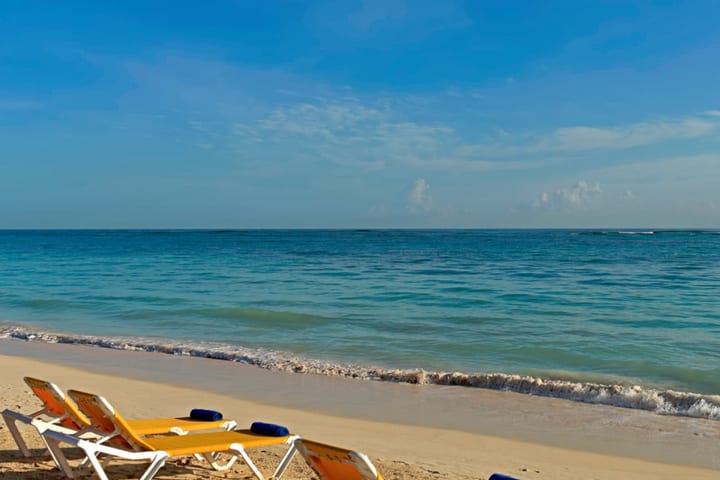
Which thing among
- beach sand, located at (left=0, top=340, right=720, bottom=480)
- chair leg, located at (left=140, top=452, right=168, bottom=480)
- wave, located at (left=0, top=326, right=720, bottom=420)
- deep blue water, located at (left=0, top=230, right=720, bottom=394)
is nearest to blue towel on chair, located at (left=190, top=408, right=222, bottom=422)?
beach sand, located at (left=0, top=340, right=720, bottom=480)

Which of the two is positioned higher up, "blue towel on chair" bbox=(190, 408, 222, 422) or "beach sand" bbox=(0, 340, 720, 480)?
"blue towel on chair" bbox=(190, 408, 222, 422)

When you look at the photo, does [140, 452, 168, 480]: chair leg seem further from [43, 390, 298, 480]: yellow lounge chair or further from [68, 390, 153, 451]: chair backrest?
[68, 390, 153, 451]: chair backrest

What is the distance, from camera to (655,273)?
2956 cm

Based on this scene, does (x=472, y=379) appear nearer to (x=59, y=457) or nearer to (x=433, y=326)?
(x=433, y=326)

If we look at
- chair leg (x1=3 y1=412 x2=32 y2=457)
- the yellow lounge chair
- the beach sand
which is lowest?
the beach sand

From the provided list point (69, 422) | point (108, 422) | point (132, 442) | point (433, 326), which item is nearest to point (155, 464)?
point (132, 442)

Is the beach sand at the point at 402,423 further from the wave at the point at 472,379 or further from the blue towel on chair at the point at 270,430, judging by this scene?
the blue towel on chair at the point at 270,430

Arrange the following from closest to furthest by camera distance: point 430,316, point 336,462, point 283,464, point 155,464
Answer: point 336,462
point 155,464
point 283,464
point 430,316

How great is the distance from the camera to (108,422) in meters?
5.00

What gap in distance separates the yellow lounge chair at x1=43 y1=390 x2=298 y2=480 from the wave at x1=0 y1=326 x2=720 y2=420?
511 centimetres

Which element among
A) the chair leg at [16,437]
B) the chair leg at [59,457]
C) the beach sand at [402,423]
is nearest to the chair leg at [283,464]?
the beach sand at [402,423]

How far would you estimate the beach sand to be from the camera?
19.2 feet

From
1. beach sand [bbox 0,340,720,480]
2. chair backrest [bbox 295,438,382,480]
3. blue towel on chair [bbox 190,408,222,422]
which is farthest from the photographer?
beach sand [bbox 0,340,720,480]

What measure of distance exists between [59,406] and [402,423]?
Result: 386 centimetres
